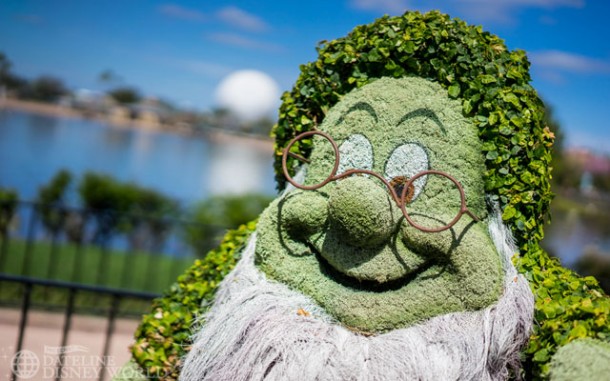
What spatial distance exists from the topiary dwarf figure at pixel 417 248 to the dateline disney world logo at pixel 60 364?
135 centimetres

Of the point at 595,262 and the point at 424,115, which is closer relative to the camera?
the point at 424,115

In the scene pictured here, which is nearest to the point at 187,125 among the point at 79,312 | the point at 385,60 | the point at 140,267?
the point at 140,267

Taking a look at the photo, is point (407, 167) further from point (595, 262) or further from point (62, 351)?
point (595, 262)

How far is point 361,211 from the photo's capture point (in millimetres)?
2184

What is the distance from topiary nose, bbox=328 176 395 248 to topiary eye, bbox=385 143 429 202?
0.42 feet

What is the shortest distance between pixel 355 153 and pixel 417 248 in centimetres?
47

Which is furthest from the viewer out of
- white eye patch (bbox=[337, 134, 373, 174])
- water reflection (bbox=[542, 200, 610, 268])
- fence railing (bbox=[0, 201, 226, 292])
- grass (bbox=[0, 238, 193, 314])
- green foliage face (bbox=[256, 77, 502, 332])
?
water reflection (bbox=[542, 200, 610, 268])

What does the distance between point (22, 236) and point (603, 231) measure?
29.8ft

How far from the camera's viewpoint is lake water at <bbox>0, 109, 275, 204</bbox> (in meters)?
13.9

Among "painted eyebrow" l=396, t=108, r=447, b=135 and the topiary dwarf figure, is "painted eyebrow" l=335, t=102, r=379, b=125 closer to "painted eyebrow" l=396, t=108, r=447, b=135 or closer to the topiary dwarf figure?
the topiary dwarf figure

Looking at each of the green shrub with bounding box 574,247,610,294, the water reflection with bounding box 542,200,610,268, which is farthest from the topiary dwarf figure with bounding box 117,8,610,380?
the green shrub with bounding box 574,247,610,294

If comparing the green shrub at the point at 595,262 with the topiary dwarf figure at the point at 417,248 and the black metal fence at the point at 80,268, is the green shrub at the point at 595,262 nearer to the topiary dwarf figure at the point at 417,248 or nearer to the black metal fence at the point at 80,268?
the black metal fence at the point at 80,268

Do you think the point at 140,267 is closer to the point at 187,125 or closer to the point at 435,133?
the point at 435,133

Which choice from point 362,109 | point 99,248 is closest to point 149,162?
point 99,248
